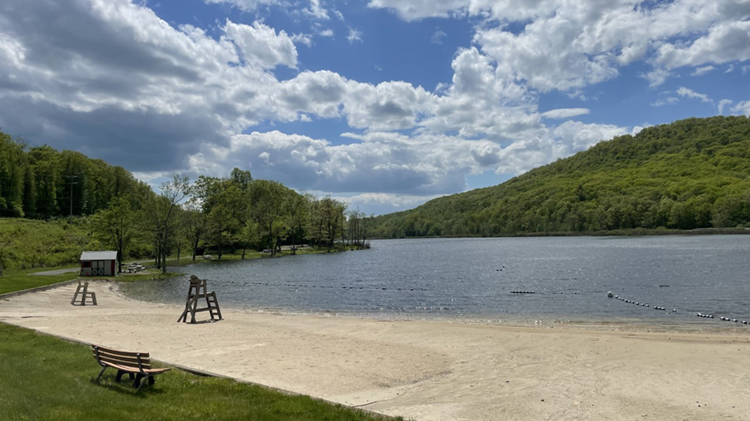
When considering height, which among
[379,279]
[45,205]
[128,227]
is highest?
[45,205]

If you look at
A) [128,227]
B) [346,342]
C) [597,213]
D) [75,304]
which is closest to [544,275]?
[346,342]

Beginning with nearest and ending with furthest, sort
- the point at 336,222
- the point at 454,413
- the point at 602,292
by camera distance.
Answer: the point at 454,413, the point at 602,292, the point at 336,222

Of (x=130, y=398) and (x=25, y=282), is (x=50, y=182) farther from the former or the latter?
(x=130, y=398)

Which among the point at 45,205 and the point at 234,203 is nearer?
the point at 45,205

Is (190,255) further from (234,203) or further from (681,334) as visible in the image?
(681,334)

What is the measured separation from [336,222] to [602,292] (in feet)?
326

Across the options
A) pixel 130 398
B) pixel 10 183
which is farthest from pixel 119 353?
pixel 10 183

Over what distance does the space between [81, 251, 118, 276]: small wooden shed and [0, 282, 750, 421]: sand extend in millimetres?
25680

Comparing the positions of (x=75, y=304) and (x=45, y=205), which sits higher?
(x=45, y=205)

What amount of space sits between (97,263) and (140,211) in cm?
2081

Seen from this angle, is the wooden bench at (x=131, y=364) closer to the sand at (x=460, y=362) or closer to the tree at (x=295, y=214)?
the sand at (x=460, y=362)

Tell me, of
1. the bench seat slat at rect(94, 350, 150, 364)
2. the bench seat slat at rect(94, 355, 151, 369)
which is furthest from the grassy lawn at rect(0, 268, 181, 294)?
the bench seat slat at rect(94, 355, 151, 369)

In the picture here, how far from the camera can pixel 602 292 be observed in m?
37.2

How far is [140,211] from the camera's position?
6850 centimetres
